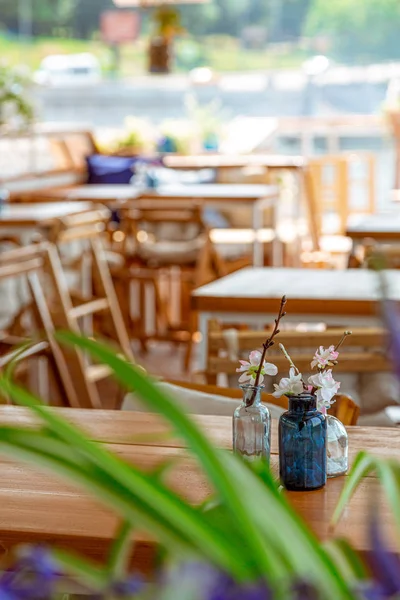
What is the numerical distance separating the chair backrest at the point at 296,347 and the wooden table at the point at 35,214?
2.88 meters

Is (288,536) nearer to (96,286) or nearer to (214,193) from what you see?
(96,286)

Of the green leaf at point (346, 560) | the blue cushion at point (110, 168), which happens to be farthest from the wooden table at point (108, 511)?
the blue cushion at point (110, 168)

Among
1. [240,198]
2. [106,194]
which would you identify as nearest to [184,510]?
[240,198]

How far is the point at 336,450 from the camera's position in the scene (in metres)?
1.59

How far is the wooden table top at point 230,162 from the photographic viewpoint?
A: 291 inches

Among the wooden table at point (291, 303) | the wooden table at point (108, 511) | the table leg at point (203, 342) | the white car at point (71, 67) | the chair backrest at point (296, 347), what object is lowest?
the white car at point (71, 67)

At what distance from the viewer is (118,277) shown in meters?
6.08

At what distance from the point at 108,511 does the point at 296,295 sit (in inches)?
68.5

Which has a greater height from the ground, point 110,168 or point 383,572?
point 383,572

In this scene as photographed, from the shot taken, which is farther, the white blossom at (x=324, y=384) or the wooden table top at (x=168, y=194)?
the wooden table top at (x=168, y=194)

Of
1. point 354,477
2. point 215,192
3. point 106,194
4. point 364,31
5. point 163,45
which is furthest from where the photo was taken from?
point 364,31

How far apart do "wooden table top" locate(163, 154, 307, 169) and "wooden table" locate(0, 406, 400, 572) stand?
5.58 m

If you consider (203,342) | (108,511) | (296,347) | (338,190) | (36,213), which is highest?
(108,511)

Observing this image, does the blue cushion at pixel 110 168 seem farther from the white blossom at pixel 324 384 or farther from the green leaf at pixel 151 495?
the green leaf at pixel 151 495
